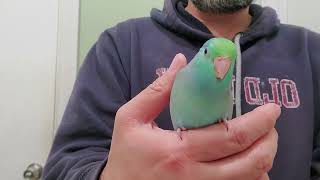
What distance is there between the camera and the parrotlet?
0.98 ft

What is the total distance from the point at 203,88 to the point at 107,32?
1.10 feet

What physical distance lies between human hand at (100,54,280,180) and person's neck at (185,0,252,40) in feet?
0.99

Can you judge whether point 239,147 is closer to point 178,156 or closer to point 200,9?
point 178,156

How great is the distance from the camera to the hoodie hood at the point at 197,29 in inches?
22.8

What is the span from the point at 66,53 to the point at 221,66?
0.80 m

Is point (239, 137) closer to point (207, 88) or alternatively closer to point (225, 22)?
point (207, 88)

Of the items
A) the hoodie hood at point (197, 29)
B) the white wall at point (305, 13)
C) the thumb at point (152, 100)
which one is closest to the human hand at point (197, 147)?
the thumb at point (152, 100)

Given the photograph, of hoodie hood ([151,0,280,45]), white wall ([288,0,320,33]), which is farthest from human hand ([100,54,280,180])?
white wall ([288,0,320,33])

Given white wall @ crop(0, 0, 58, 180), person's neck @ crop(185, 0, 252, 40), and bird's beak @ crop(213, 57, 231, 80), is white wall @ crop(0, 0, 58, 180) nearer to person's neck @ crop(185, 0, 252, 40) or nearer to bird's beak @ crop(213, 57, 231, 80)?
person's neck @ crop(185, 0, 252, 40)

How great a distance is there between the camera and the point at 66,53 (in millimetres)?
1034

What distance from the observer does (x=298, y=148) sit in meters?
0.53

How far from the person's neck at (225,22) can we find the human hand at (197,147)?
0.99 feet

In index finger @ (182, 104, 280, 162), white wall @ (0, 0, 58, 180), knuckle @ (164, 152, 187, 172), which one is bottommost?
white wall @ (0, 0, 58, 180)

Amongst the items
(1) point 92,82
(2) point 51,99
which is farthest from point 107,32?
(2) point 51,99
